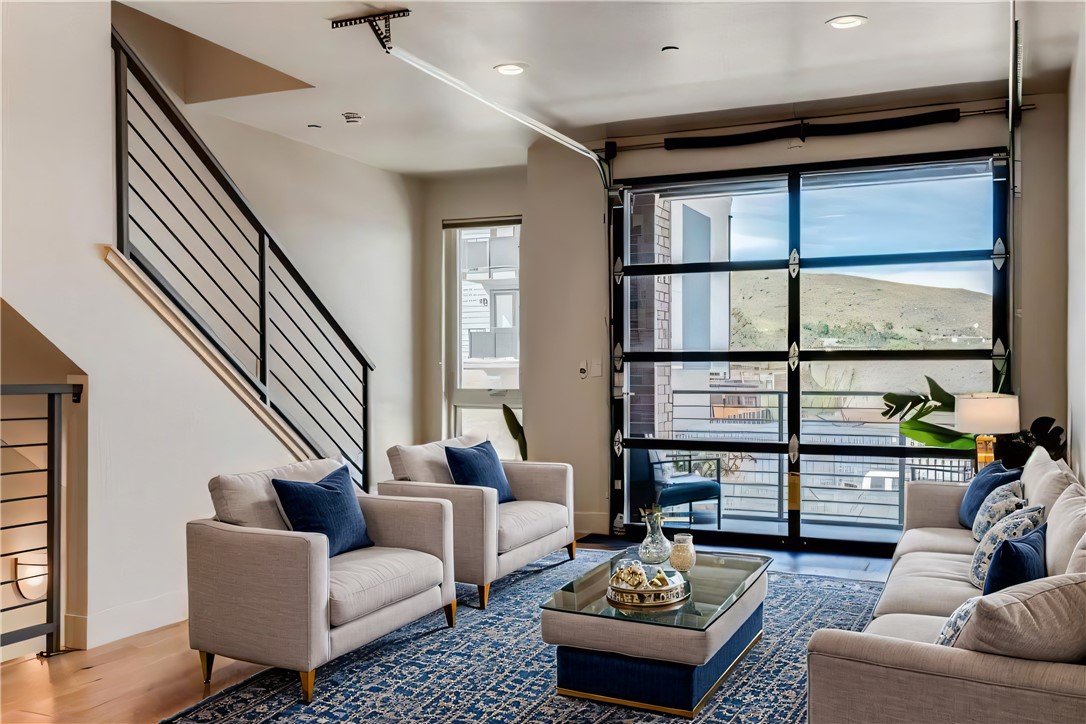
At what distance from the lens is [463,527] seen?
4406 millimetres

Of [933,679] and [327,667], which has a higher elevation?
[933,679]

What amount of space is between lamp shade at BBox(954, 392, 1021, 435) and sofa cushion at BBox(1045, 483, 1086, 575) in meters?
1.83

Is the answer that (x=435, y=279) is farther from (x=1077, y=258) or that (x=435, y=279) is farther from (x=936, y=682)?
(x=936, y=682)

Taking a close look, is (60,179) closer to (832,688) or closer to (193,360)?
(193,360)

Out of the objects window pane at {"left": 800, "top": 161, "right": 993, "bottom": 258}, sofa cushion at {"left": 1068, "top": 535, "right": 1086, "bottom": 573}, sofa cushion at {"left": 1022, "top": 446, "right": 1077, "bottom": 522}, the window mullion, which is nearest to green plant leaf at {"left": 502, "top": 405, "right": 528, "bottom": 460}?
the window mullion

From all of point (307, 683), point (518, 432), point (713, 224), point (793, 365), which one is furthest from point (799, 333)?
point (307, 683)

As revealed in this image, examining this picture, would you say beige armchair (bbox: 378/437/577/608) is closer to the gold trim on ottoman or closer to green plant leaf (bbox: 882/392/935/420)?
the gold trim on ottoman

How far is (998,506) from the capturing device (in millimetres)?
3652

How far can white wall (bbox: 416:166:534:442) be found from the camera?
766 cm

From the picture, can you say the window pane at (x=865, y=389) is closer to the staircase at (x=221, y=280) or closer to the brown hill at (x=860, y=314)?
the brown hill at (x=860, y=314)

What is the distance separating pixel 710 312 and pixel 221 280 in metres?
3.36

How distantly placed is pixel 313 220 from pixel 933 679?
221 inches

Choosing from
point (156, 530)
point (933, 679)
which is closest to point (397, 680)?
point (156, 530)

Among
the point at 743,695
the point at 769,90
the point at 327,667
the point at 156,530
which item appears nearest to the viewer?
the point at 743,695
